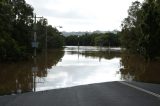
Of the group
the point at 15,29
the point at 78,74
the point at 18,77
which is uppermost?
the point at 15,29

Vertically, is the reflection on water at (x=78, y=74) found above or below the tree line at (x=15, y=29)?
below

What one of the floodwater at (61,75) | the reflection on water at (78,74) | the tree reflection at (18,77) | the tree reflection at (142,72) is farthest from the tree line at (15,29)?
the tree reflection at (142,72)

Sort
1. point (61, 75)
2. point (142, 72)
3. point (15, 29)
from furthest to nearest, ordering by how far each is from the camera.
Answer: point (15, 29) < point (142, 72) < point (61, 75)

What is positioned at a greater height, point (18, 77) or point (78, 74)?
point (18, 77)

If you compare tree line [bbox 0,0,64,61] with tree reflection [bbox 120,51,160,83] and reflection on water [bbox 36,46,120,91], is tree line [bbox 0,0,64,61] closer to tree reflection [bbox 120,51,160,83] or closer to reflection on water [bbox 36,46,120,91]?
reflection on water [bbox 36,46,120,91]

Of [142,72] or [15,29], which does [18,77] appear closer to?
[142,72]

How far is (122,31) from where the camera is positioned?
103188 mm

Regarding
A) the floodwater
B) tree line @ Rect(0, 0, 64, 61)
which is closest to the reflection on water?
the floodwater

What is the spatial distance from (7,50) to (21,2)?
16.0 m

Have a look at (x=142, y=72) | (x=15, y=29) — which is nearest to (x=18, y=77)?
(x=142, y=72)

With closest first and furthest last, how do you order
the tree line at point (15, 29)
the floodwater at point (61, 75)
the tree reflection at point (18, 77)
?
the tree reflection at point (18, 77)
the floodwater at point (61, 75)
the tree line at point (15, 29)

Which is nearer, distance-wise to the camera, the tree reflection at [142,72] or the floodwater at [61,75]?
the floodwater at [61,75]

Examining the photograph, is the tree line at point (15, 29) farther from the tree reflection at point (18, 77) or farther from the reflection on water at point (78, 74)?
the tree reflection at point (18, 77)

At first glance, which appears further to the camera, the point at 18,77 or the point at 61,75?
the point at 61,75
